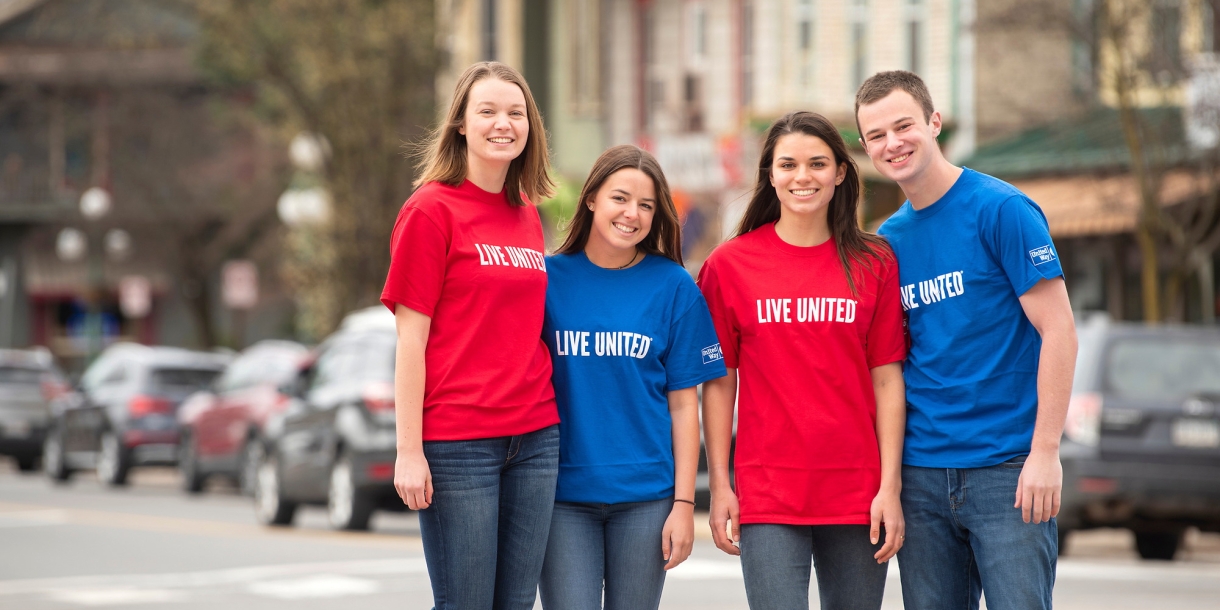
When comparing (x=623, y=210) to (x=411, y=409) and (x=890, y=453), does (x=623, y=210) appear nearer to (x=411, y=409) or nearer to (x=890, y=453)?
(x=411, y=409)

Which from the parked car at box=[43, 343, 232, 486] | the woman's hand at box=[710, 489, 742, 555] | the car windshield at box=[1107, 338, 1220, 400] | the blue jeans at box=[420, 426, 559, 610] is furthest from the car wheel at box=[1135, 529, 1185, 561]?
the parked car at box=[43, 343, 232, 486]

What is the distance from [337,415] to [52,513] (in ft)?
16.5

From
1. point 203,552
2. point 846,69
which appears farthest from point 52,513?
point 846,69

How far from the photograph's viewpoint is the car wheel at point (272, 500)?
607 inches

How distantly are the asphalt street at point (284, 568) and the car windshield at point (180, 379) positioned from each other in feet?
18.2

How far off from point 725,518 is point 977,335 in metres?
0.89

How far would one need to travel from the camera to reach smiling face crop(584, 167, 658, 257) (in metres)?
4.87

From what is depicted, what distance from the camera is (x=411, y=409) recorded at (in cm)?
459

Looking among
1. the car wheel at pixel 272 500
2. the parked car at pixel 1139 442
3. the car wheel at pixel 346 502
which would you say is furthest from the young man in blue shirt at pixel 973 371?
the car wheel at pixel 272 500

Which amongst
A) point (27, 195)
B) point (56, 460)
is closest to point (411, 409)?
point (56, 460)

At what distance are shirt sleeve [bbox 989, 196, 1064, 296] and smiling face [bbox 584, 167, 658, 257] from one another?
3.26ft

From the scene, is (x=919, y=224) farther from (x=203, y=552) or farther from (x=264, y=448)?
(x=264, y=448)

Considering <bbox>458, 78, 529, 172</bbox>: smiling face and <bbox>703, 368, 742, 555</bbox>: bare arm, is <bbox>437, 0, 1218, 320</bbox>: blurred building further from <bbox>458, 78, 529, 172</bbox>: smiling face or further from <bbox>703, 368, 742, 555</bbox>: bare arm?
<bbox>458, 78, 529, 172</bbox>: smiling face

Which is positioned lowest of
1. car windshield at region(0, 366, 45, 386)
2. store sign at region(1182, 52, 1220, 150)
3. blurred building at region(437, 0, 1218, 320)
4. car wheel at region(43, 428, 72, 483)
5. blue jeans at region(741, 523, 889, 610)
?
car wheel at region(43, 428, 72, 483)
